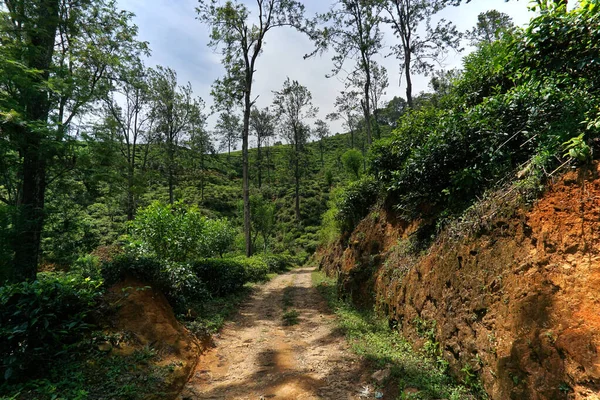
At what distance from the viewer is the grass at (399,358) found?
3709mm

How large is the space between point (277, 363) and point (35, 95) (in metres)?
7.98

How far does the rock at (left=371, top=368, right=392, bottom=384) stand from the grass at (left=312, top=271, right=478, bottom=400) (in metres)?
0.09

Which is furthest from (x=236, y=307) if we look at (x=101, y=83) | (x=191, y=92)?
(x=191, y=92)

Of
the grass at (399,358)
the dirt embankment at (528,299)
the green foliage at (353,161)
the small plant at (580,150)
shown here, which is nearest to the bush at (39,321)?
the grass at (399,358)

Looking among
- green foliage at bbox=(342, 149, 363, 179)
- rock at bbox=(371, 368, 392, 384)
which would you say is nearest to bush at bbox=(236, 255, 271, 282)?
green foliage at bbox=(342, 149, 363, 179)

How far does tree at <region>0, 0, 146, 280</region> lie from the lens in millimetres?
5582

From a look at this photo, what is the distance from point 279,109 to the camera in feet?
116

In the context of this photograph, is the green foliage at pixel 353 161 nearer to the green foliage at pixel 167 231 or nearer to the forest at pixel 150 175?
the forest at pixel 150 175

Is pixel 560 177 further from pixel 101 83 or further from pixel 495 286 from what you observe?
pixel 101 83

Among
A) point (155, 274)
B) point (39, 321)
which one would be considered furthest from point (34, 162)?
point (39, 321)

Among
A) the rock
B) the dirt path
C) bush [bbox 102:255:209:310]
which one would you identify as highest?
bush [bbox 102:255:209:310]

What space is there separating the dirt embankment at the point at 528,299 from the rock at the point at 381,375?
924mm

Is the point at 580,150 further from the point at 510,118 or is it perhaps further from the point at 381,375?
the point at 381,375

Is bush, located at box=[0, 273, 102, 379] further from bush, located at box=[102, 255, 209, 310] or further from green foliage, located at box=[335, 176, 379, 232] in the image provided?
green foliage, located at box=[335, 176, 379, 232]
